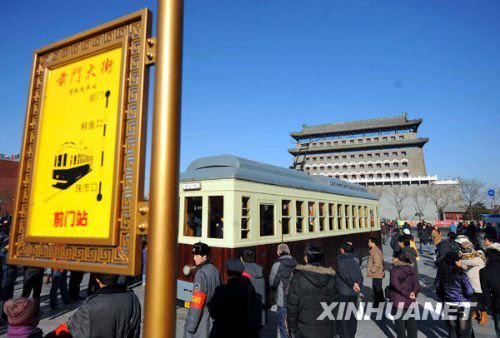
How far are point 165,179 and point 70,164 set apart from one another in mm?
700

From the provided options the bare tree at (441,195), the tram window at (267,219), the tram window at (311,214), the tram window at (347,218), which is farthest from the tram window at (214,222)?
the bare tree at (441,195)

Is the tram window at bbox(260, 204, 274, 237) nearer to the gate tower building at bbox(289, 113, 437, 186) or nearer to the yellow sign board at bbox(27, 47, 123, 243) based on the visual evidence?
the yellow sign board at bbox(27, 47, 123, 243)

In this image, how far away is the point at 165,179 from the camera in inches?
47.3

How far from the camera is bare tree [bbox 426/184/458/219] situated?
48219 millimetres

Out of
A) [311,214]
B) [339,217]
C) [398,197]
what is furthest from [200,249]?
[398,197]

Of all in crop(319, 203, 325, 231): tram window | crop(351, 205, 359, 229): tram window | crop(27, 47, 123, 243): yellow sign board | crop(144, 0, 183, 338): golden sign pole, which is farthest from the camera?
crop(351, 205, 359, 229): tram window

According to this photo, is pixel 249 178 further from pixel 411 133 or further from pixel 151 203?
pixel 411 133

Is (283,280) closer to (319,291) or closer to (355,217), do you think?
(319,291)

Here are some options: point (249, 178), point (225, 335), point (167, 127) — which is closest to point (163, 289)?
point (167, 127)

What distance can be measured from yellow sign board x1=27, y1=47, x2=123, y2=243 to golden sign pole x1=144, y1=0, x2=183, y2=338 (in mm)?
311

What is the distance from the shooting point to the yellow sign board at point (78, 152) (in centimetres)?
143

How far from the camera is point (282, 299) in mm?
5203

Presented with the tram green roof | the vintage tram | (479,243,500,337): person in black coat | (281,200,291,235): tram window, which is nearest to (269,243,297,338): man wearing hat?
the vintage tram

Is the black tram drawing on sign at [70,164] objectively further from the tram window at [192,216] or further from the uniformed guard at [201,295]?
the tram window at [192,216]
